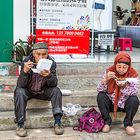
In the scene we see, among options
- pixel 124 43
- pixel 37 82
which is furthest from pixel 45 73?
pixel 124 43

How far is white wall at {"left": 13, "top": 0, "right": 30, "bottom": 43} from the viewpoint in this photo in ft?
17.2

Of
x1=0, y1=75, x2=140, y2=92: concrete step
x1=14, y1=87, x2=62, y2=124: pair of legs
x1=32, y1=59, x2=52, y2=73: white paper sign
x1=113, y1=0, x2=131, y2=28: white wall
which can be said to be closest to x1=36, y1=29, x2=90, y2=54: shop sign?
x1=0, y1=75, x2=140, y2=92: concrete step

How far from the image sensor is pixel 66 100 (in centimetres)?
425

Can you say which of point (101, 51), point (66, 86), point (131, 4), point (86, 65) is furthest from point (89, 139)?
point (131, 4)

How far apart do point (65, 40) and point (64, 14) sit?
Result: 39 cm

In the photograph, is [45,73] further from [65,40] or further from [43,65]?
[65,40]

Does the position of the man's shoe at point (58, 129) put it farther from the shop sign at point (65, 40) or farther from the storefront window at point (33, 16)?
the storefront window at point (33, 16)

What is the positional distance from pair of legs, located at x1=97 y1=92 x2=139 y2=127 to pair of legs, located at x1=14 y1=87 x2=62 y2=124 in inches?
17.5

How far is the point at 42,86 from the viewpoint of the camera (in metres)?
3.82

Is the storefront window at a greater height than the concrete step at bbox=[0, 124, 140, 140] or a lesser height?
greater

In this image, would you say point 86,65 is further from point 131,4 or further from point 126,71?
point 131,4

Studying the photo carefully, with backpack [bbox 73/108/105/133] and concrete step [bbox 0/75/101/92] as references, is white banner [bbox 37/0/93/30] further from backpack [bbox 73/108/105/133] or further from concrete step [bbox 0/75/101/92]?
backpack [bbox 73/108/105/133]

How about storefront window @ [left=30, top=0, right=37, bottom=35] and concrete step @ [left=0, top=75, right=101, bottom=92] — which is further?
storefront window @ [left=30, top=0, right=37, bottom=35]

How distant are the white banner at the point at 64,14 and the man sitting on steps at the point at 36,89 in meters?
1.49
